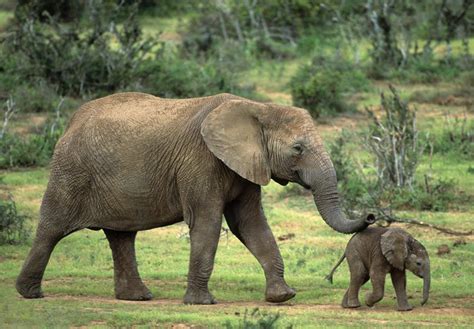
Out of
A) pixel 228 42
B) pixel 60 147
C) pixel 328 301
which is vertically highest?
pixel 60 147

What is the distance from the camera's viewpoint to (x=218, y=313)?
10.2 meters

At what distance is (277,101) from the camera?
21.6m

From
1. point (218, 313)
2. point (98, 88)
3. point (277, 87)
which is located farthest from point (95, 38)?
point (218, 313)

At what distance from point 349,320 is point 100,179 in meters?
2.58

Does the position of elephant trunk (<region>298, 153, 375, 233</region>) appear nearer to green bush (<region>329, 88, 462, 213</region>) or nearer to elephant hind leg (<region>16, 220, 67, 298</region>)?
elephant hind leg (<region>16, 220, 67, 298</region>)

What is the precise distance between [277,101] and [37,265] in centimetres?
1072

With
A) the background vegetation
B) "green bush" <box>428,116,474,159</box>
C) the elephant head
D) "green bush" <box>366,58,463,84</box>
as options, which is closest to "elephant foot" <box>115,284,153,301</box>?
the background vegetation

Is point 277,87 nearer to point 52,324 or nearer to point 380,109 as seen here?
point 380,109

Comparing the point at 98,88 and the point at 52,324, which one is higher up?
the point at 52,324

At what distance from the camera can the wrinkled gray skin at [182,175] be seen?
34.8 feet

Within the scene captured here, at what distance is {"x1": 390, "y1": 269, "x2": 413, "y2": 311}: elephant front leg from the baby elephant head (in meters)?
0.12

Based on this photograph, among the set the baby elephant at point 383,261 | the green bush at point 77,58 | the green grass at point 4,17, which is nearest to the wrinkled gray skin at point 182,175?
the baby elephant at point 383,261

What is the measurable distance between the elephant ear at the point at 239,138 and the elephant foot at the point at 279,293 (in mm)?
914

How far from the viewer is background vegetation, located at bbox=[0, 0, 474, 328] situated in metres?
10.9
